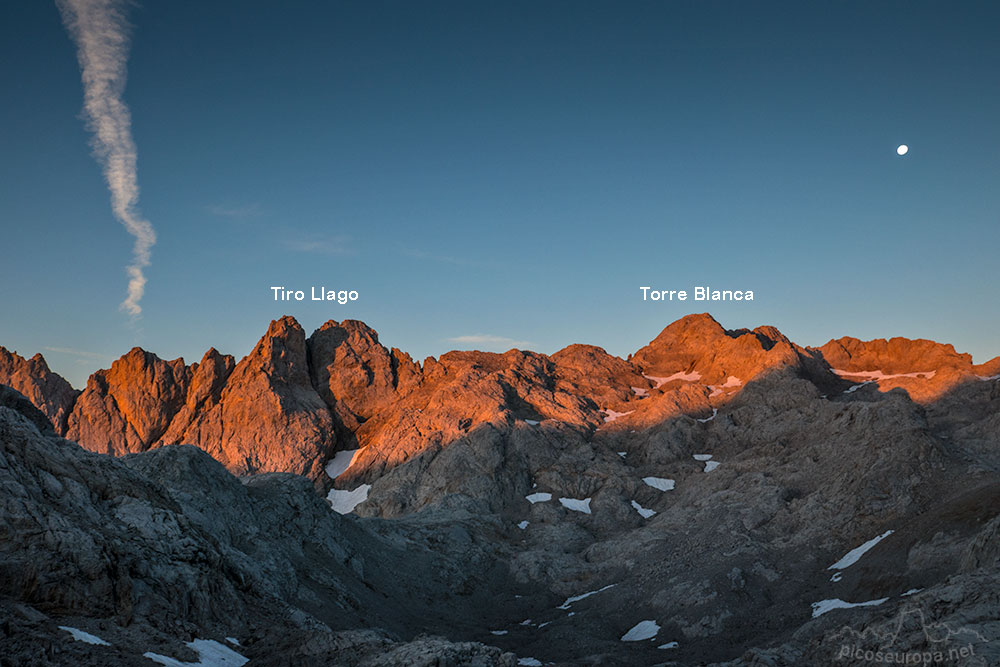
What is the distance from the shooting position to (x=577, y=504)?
101688mm

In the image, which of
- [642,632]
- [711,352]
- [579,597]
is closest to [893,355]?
[711,352]

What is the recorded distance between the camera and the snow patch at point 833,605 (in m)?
42.8

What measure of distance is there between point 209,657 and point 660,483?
86.9 m

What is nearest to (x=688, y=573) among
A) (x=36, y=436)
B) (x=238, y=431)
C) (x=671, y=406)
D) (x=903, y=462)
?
(x=903, y=462)

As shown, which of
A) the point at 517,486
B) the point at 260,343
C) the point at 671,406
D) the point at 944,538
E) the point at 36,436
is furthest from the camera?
the point at 260,343

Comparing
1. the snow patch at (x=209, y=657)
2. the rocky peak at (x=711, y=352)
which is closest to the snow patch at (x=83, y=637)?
the snow patch at (x=209, y=657)

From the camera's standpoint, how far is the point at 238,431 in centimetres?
13825

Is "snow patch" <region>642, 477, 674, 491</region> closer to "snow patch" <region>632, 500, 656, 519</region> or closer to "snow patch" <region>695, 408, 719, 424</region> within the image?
"snow patch" <region>632, 500, 656, 519</region>

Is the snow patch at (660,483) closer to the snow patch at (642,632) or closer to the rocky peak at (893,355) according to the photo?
the snow patch at (642,632)

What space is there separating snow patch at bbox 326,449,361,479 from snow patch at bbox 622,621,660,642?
8594 cm

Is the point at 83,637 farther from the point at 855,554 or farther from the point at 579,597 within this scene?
the point at 579,597

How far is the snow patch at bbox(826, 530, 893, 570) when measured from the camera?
5363 centimetres

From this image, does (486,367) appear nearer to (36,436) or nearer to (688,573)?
(688,573)

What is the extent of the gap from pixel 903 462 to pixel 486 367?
99.4m
